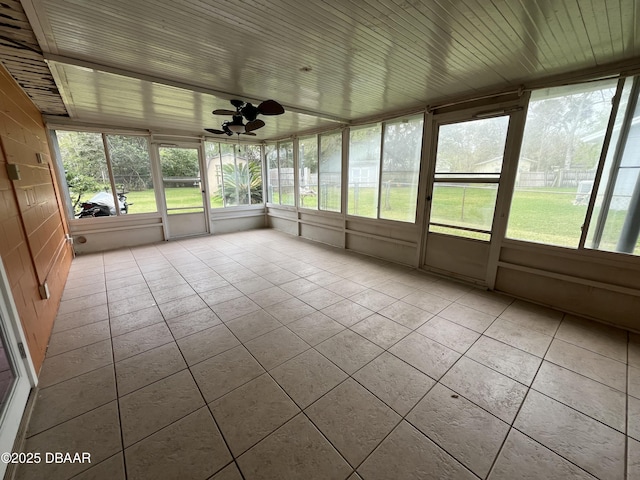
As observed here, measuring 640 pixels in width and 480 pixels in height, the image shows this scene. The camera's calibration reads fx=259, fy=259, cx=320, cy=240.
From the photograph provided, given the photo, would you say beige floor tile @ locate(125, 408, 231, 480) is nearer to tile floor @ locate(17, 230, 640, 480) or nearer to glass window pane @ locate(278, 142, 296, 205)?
tile floor @ locate(17, 230, 640, 480)

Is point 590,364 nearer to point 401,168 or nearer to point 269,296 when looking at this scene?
point 269,296

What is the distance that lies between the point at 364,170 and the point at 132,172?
4.86 meters

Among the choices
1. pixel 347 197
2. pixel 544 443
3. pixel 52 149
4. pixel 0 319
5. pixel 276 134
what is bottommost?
pixel 544 443

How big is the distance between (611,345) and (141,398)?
391cm

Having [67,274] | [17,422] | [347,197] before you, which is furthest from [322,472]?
[67,274]

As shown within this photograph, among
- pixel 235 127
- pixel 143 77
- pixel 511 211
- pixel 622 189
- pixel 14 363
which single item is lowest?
pixel 14 363

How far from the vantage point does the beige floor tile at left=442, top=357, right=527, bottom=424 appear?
1.72 meters

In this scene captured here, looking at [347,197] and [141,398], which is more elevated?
[347,197]

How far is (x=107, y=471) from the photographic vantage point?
132cm

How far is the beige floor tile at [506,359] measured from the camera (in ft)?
6.61

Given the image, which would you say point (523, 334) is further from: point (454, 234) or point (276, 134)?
point (276, 134)

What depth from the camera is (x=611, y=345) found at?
234 centimetres

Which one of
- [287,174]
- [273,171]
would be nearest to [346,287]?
[287,174]

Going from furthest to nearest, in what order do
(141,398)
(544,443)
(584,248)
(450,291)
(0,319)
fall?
(450,291)
(584,248)
(141,398)
(0,319)
(544,443)
